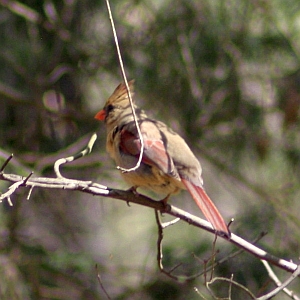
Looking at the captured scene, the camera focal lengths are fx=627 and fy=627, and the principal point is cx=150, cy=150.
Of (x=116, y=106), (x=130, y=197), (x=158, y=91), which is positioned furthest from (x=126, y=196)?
(x=158, y=91)

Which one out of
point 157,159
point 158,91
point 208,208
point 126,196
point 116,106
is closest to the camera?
point 126,196

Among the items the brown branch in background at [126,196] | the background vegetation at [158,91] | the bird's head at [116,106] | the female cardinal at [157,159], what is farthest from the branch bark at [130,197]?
the background vegetation at [158,91]

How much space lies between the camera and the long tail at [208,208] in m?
2.60

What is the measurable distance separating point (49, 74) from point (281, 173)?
6.37 ft

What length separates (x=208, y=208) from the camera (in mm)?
2775

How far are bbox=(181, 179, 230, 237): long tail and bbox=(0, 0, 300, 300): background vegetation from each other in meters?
1.49

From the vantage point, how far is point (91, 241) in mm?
5762

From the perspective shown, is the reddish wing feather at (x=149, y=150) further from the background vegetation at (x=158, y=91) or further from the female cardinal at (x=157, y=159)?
the background vegetation at (x=158, y=91)

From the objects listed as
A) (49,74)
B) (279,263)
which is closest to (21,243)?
(49,74)

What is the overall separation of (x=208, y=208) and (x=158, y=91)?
2014 mm

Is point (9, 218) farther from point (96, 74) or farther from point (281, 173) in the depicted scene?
point (281, 173)

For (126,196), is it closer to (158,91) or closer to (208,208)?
(208,208)

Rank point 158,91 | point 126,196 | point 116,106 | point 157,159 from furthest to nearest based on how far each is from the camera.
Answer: point 158,91, point 116,106, point 157,159, point 126,196

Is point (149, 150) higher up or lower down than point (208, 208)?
higher up
